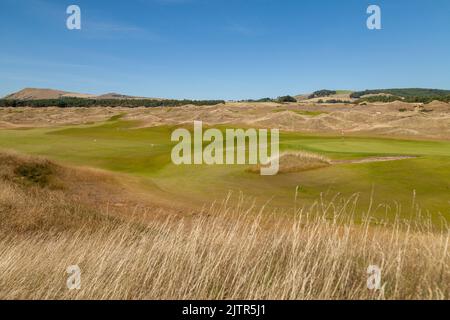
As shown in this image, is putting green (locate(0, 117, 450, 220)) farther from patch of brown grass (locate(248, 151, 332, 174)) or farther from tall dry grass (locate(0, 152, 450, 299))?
tall dry grass (locate(0, 152, 450, 299))

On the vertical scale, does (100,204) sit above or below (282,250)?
below

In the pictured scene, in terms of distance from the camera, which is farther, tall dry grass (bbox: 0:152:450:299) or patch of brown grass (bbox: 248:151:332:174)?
patch of brown grass (bbox: 248:151:332:174)

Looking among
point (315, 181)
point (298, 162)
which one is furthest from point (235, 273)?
point (298, 162)

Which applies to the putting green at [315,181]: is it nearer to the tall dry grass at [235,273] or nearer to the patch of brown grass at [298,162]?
the patch of brown grass at [298,162]

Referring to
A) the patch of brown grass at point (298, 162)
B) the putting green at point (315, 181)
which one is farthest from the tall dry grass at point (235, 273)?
the patch of brown grass at point (298, 162)

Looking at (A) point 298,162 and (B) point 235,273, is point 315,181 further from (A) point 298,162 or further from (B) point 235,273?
(B) point 235,273

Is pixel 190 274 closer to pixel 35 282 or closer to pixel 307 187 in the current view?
pixel 35 282

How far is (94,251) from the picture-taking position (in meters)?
6.08

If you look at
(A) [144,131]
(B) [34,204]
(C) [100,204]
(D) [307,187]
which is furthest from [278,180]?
(A) [144,131]

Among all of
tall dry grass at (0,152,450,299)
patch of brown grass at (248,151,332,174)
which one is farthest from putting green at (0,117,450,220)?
tall dry grass at (0,152,450,299)

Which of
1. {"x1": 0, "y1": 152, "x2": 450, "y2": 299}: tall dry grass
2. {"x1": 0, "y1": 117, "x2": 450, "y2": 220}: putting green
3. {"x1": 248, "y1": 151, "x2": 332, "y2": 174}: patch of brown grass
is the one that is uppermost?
{"x1": 0, "y1": 152, "x2": 450, "y2": 299}: tall dry grass

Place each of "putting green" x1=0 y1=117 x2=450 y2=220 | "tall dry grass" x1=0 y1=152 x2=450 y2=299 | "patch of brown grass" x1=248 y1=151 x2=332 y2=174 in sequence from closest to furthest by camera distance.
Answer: "tall dry grass" x1=0 y1=152 x2=450 y2=299, "putting green" x1=0 y1=117 x2=450 y2=220, "patch of brown grass" x1=248 y1=151 x2=332 y2=174
